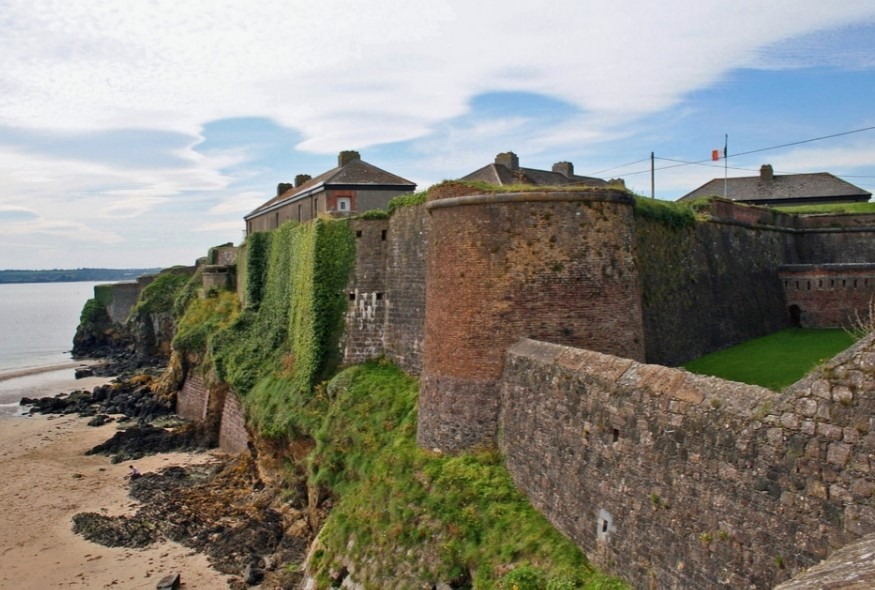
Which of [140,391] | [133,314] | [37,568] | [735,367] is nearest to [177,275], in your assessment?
[133,314]

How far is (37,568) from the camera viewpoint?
1977 cm

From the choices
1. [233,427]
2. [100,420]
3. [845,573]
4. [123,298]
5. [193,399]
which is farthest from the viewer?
[123,298]

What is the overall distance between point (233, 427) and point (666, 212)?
19.4 metres

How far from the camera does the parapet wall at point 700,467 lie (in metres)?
6.78

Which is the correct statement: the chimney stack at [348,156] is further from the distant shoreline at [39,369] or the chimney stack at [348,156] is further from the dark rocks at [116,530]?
the distant shoreline at [39,369]

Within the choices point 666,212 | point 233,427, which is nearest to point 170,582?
point 233,427

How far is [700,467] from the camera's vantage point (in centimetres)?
836

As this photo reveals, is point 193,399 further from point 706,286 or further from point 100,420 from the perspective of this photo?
point 706,286

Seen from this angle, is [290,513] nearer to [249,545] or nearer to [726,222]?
[249,545]

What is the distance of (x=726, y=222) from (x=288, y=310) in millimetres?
16501

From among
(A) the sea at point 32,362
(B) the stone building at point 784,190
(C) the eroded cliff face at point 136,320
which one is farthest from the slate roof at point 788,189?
(A) the sea at point 32,362

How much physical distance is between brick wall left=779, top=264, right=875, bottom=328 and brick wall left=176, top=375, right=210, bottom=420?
24.0 meters

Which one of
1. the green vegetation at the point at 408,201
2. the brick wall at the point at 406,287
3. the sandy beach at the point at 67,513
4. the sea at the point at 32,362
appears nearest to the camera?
the sandy beach at the point at 67,513

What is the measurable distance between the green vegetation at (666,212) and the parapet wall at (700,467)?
6.98m
